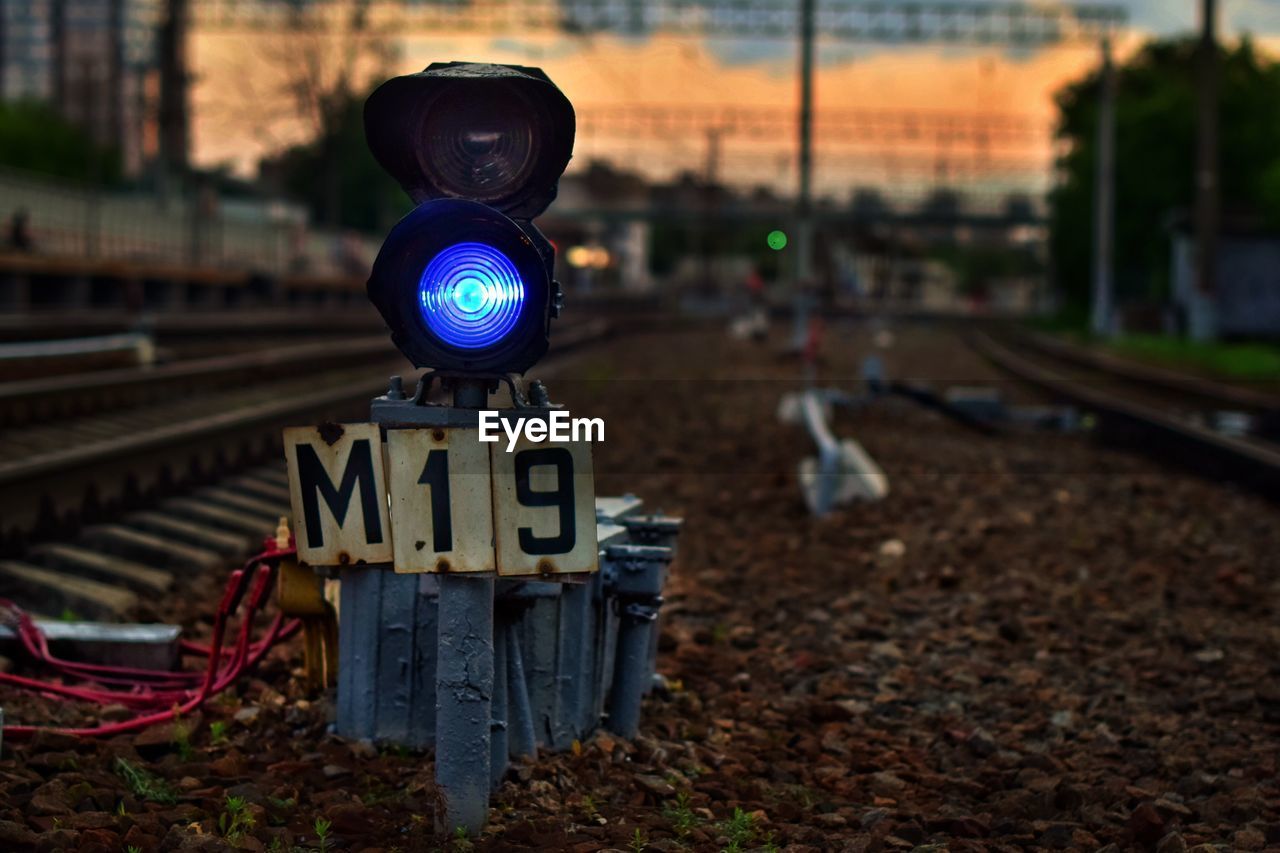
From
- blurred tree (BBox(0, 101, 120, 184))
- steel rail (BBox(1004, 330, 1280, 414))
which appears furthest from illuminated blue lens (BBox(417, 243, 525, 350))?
blurred tree (BBox(0, 101, 120, 184))

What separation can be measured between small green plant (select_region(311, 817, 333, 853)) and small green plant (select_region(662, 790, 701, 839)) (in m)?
0.82

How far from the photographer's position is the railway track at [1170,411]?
11789 mm

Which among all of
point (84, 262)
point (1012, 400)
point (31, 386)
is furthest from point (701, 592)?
point (84, 262)

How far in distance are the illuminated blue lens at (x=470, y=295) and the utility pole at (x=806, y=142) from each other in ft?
75.4

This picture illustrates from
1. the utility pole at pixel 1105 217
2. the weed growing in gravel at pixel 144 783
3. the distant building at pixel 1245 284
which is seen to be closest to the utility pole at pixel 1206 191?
the distant building at pixel 1245 284

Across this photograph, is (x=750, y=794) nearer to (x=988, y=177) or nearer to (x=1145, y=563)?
(x=1145, y=563)

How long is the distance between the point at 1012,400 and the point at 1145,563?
A: 12.9m

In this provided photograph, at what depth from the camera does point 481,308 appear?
3457 mm

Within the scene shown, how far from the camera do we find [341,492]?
Result: 3.52 meters

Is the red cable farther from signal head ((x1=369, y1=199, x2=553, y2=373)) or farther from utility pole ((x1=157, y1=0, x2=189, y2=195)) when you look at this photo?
utility pole ((x1=157, y1=0, x2=189, y2=195))

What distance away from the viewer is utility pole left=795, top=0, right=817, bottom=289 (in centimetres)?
2664

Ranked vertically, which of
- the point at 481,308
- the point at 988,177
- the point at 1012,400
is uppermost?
the point at 988,177

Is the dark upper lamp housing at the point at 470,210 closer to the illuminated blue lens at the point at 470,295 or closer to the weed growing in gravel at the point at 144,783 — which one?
the illuminated blue lens at the point at 470,295

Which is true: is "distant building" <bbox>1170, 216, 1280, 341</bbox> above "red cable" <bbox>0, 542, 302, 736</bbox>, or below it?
above
